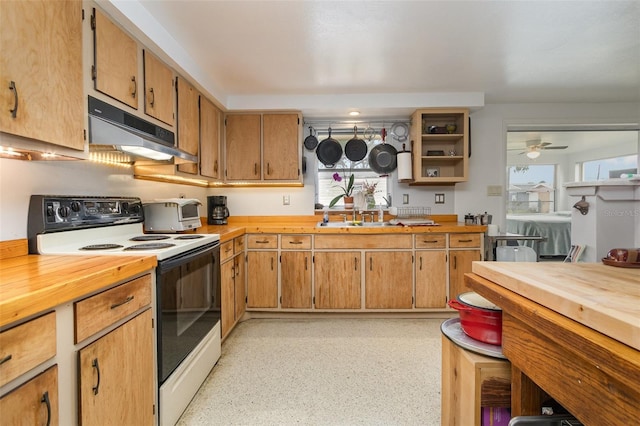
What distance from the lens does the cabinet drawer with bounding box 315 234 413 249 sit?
295cm

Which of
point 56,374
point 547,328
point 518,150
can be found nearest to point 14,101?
point 56,374

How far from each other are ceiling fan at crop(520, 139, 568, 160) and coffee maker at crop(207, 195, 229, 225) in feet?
15.1

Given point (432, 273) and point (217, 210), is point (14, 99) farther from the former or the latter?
point (432, 273)

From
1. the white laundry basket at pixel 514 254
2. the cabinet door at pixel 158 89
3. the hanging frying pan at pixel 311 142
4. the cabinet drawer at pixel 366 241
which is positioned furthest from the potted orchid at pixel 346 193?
the cabinet door at pixel 158 89

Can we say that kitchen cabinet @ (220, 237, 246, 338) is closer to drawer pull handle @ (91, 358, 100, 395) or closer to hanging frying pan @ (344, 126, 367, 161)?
drawer pull handle @ (91, 358, 100, 395)

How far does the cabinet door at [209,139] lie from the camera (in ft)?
9.00

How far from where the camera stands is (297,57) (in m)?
2.36

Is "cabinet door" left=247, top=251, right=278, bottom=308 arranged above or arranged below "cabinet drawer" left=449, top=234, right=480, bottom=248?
below

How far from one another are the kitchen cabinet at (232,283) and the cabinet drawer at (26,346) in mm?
1484

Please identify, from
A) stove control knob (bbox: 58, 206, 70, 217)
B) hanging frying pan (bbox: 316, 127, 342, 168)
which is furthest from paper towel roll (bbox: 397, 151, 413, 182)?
stove control knob (bbox: 58, 206, 70, 217)

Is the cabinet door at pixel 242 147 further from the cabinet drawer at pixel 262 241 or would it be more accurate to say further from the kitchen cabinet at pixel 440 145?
the kitchen cabinet at pixel 440 145

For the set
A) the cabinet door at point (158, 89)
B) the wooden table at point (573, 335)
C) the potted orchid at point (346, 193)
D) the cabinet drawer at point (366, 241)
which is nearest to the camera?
the wooden table at point (573, 335)

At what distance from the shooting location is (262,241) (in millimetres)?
2973

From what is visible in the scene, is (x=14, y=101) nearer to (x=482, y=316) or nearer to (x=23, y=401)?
(x=23, y=401)
